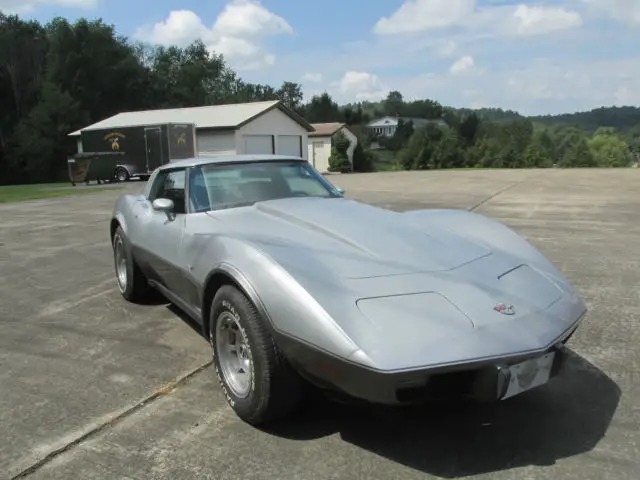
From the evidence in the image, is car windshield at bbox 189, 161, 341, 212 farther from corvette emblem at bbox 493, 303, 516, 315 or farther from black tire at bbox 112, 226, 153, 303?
corvette emblem at bbox 493, 303, 516, 315

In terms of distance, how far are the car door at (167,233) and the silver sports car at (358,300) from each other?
24mm

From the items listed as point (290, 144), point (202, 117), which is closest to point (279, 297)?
point (202, 117)

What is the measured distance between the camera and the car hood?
286 centimetres

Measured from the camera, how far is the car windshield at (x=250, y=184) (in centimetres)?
406

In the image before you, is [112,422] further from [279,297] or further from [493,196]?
[493,196]

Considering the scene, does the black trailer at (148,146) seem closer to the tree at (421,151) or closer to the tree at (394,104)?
the tree at (421,151)

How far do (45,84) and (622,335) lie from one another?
2110 inches

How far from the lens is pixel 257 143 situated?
114 feet

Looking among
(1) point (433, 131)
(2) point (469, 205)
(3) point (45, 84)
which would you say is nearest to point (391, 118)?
(1) point (433, 131)

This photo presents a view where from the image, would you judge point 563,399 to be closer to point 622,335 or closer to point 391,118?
point 622,335

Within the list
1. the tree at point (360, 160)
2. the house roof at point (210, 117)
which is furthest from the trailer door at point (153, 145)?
the tree at point (360, 160)

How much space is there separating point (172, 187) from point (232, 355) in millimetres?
2024

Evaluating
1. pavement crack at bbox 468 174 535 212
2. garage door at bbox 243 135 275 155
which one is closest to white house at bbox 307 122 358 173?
garage door at bbox 243 135 275 155

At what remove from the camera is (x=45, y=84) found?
48.3 meters
